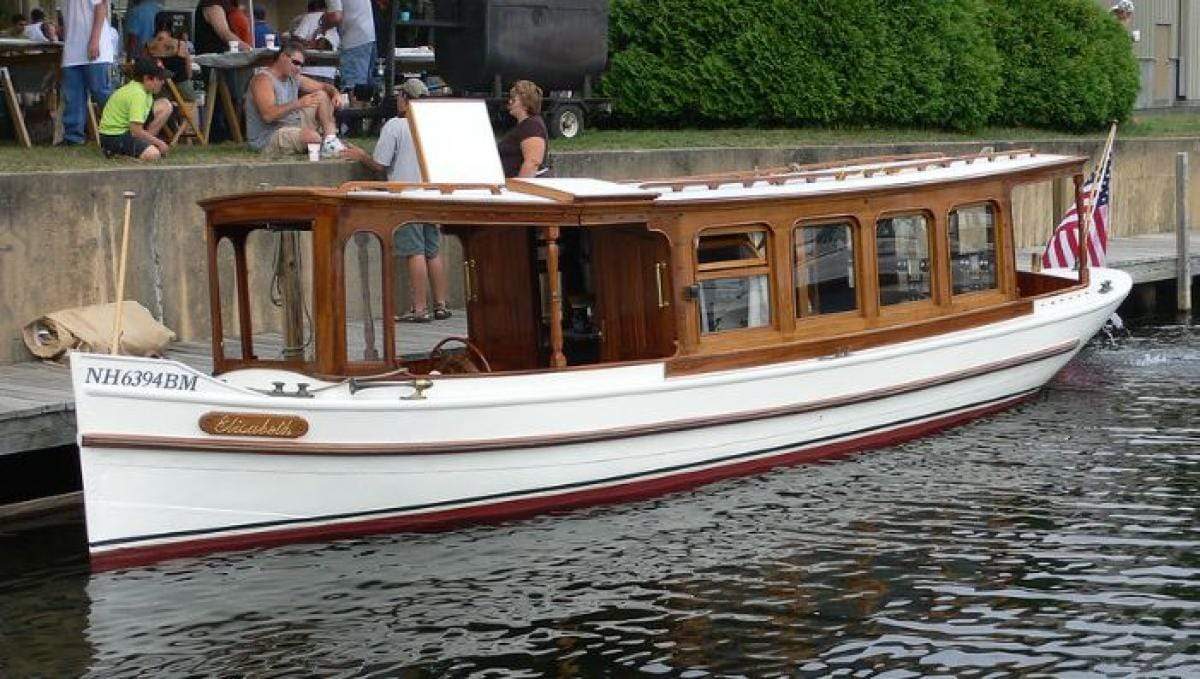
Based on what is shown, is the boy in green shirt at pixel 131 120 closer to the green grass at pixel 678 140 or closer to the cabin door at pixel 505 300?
the green grass at pixel 678 140

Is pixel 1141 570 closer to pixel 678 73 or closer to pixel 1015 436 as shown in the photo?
pixel 1015 436

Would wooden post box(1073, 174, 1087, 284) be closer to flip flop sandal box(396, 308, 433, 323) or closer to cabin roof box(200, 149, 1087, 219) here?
cabin roof box(200, 149, 1087, 219)

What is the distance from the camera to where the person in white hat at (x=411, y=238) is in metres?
16.8

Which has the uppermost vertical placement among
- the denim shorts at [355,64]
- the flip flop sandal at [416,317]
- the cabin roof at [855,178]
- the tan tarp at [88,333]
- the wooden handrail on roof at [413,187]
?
the denim shorts at [355,64]

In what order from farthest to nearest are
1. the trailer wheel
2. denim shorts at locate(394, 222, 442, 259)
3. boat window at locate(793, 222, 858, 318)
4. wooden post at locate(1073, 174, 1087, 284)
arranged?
the trailer wheel → wooden post at locate(1073, 174, 1087, 284) → denim shorts at locate(394, 222, 442, 259) → boat window at locate(793, 222, 858, 318)

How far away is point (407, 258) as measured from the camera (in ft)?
57.4

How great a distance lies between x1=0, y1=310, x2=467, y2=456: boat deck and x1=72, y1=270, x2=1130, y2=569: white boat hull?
867 mm

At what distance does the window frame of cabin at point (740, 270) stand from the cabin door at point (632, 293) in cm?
24

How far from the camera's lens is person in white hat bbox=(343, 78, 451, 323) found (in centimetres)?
1677

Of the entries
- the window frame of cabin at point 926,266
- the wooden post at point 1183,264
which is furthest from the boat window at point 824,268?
the wooden post at point 1183,264

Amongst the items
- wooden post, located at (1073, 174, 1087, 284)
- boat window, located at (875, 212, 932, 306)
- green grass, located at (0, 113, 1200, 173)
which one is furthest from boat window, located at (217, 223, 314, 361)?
wooden post, located at (1073, 174, 1087, 284)

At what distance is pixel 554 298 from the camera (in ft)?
44.3

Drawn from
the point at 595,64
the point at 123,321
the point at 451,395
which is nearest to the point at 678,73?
the point at 595,64

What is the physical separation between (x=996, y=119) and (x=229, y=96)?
39.8 ft
